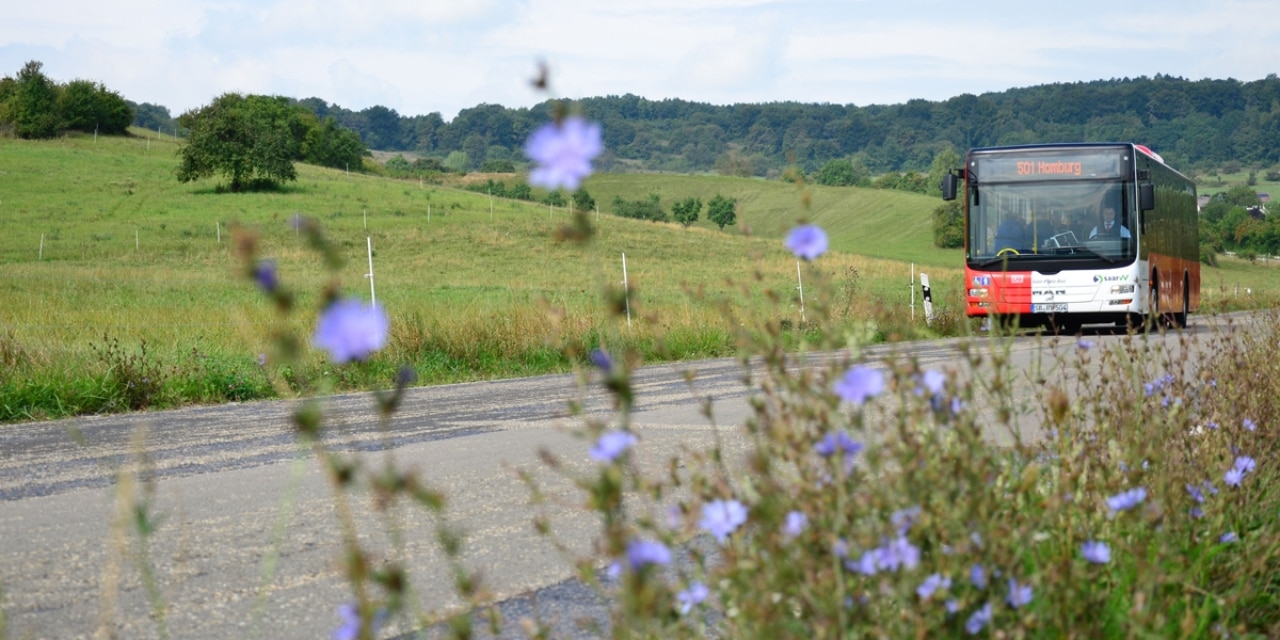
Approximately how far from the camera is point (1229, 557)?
4023 millimetres

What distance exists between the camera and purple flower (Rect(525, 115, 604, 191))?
1824 mm

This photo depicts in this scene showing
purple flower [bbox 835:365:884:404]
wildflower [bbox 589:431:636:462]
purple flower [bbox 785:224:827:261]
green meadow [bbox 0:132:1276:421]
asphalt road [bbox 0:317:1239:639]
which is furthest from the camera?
green meadow [bbox 0:132:1276:421]

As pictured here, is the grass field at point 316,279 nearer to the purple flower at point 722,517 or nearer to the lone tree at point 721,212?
the purple flower at point 722,517

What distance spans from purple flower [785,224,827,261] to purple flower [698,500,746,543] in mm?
475

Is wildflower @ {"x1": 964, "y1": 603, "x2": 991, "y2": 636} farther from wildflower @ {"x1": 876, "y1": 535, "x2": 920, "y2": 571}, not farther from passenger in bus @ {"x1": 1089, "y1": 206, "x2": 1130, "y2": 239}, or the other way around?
passenger in bus @ {"x1": 1089, "y1": 206, "x2": 1130, "y2": 239}

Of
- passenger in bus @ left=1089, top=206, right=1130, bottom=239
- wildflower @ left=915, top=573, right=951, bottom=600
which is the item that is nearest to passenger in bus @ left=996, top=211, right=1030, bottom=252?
passenger in bus @ left=1089, top=206, right=1130, bottom=239

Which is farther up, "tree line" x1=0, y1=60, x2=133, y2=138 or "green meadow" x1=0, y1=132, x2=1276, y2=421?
"tree line" x1=0, y1=60, x2=133, y2=138

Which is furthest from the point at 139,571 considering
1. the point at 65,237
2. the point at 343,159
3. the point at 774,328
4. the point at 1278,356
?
the point at 343,159

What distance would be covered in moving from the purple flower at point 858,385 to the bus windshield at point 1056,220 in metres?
19.9

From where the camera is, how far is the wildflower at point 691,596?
7.80ft

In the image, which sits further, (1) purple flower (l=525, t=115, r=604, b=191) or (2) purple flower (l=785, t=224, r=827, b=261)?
(2) purple flower (l=785, t=224, r=827, b=261)

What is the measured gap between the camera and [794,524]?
2209 millimetres

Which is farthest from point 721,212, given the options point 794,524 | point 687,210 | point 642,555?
point 642,555

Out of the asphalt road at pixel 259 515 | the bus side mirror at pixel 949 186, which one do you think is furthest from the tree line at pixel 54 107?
the asphalt road at pixel 259 515
